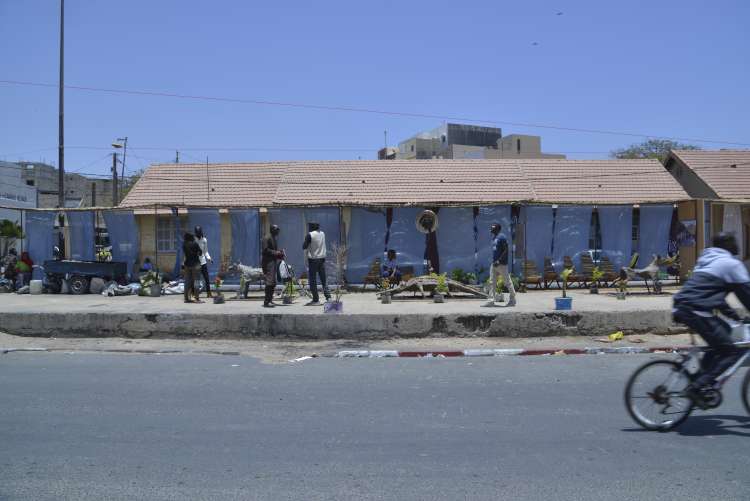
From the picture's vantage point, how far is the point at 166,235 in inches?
797

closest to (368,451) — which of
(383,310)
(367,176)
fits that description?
(383,310)

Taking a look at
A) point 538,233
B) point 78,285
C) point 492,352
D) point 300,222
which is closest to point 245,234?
point 300,222

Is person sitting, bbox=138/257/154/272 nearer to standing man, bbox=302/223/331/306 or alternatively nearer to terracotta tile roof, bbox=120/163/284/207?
terracotta tile roof, bbox=120/163/284/207

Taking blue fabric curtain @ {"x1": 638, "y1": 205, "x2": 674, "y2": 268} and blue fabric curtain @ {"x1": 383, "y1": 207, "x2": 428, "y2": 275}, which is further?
blue fabric curtain @ {"x1": 638, "y1": 205, "x2": 674, "y2": 268}

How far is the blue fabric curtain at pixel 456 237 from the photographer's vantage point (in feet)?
55.0

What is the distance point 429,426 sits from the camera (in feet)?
18.2

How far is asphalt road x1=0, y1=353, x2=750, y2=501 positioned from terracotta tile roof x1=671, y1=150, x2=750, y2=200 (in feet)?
63.1

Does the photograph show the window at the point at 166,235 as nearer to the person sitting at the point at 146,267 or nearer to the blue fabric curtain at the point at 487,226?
the person sitting at the point at 146,267

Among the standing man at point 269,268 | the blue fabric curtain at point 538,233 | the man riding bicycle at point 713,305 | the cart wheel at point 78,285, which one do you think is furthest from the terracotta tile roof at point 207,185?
the man riding bicycle at point 713,305

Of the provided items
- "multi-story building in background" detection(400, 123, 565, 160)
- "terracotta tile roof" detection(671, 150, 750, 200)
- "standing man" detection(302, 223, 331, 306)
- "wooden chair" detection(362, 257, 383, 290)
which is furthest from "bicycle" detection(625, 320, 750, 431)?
"multi-story building in background" detection(400, 123, 565, 160)

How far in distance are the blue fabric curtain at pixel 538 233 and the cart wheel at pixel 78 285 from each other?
11.5 meters

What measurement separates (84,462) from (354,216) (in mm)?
12406

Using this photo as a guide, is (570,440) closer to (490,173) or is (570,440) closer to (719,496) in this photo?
(719,496)

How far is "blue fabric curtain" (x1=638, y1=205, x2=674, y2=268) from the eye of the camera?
17062mm
